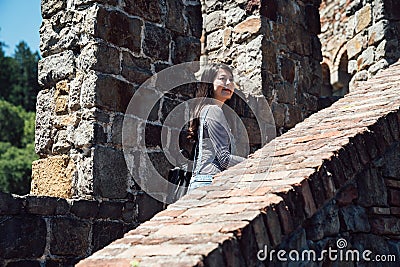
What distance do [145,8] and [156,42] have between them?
269 millimetres

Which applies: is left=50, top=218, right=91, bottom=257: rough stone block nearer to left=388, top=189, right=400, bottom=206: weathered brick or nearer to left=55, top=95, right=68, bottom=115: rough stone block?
left=55, top=95, right=68, bottom=115: rough stone block

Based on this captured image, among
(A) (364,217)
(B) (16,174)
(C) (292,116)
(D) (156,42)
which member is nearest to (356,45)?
(C) (292,116)

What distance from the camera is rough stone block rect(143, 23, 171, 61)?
180 inches

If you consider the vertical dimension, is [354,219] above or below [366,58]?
below

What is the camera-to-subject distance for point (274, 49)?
5.81 m

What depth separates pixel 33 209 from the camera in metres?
3.49

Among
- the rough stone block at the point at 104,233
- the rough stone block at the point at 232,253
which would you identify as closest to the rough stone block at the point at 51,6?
the rough stone block at the point at 104,233

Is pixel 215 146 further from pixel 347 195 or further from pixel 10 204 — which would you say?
pixel 10 204

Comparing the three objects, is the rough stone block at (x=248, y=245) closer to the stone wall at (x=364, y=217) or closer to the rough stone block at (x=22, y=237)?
the stone wall at (x=364, y=217)

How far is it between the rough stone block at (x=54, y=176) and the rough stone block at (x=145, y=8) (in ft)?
3.94

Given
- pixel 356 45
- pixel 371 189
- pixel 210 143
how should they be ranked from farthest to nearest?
1. pixel 356 45
2. pixel 210 143
3. pixel 371 189

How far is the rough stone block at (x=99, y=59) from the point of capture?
4168mm

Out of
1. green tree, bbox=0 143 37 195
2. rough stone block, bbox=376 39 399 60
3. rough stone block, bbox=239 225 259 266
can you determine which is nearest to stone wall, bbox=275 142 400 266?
rough stone block, bbox=239 225 259 266

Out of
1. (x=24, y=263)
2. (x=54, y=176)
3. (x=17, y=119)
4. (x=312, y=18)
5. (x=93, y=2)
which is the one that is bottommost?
(x=24, y=263)
